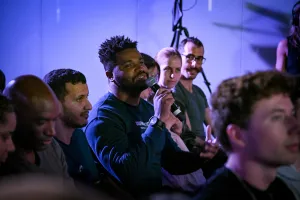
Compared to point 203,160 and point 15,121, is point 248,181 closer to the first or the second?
point 15,121

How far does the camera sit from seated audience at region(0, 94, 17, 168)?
5.36ft

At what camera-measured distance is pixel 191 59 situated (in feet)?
12.0

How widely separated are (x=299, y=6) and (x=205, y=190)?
275 centimetres

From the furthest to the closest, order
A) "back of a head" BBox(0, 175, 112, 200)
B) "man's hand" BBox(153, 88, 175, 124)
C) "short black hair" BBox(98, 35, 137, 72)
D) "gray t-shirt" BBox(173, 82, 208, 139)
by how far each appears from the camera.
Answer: "gray t-shirt" BBox(173, 82, 208, 139) → "short black hair" BBox(98, 35, 137, 72) → "man's hand" BBox(153, 88, 175, 124) → "back of a head" BBox(0, 175, 112, 200)

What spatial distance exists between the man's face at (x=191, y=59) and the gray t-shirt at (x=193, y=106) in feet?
0.61

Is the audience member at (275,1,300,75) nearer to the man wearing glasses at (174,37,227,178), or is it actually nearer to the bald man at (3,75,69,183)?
the man wearing glasses at (174,37,227,178)

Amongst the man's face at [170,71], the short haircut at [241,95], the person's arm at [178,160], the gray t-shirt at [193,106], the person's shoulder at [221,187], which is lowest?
the person's arm at [178,160]

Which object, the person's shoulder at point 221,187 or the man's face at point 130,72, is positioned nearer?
the person's shoulder at point 221,187

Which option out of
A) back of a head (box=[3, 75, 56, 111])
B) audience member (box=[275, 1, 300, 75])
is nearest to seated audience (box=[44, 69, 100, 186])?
back of a head (box=[3, 75, 56, 111])

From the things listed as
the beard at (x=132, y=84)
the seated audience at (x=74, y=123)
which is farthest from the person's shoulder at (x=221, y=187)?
the beard at (x=132, y=84)

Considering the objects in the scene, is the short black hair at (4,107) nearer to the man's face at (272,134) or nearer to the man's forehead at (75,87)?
the man's forehead at (75,87)

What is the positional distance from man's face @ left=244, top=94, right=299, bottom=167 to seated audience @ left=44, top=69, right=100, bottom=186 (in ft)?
3.17

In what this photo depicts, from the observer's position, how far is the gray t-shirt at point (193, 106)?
323 cm

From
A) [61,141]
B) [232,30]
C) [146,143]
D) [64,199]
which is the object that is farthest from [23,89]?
[232,30]
